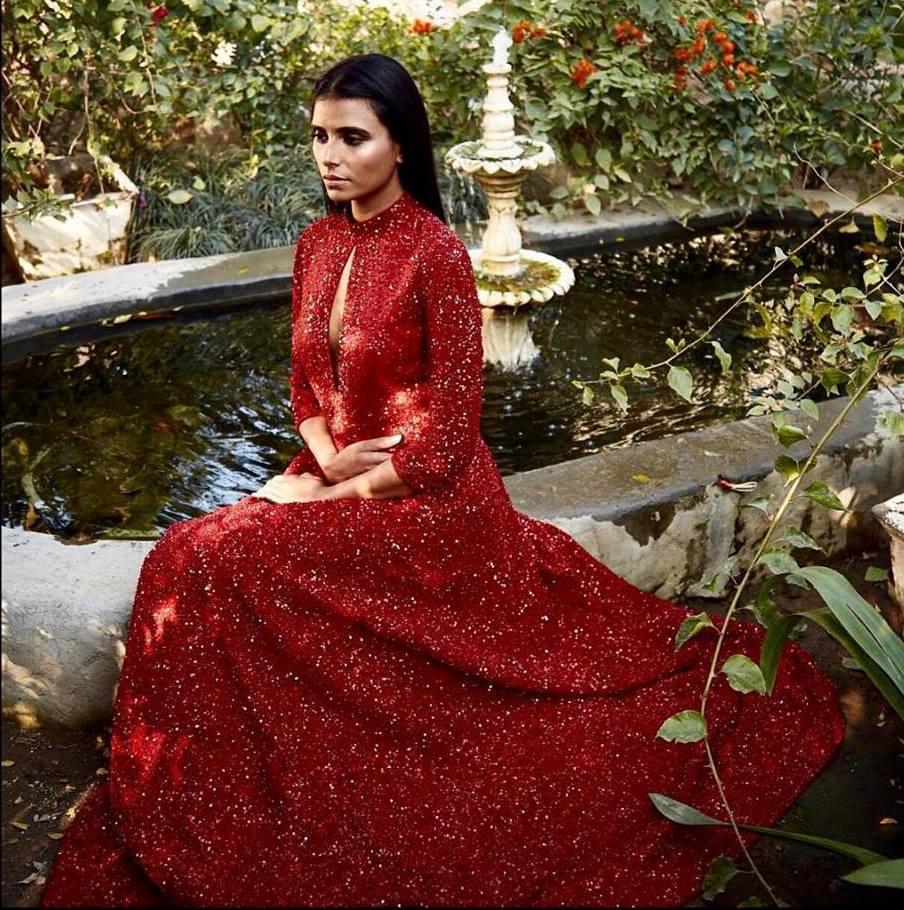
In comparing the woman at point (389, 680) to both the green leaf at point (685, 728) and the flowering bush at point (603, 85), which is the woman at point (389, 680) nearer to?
the green leaf at point (685, 728)

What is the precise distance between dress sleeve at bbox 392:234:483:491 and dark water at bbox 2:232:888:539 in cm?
84

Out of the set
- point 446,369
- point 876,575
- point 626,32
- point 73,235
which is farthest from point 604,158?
point 446,369

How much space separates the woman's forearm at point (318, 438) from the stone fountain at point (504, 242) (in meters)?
1.57

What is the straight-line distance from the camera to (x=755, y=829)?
8.14 feet

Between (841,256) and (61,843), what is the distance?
4410mm

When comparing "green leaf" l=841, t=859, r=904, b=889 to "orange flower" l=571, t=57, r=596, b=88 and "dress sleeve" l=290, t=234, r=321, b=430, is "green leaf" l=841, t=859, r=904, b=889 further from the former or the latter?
"orange flower" l=571, t=57, r=596, b=88

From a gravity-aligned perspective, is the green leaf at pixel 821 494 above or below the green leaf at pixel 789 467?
below

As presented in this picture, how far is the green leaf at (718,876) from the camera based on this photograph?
7.74ft

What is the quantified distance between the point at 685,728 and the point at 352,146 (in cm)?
140

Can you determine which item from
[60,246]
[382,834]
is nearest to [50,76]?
[60,246]

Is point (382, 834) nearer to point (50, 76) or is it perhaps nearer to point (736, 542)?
point (736, 542)

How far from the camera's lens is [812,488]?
2.73 metres

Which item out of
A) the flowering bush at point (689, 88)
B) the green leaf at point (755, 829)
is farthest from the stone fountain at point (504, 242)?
the green leaf at point (755, 829)

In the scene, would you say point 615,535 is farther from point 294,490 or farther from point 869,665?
point 294,490
